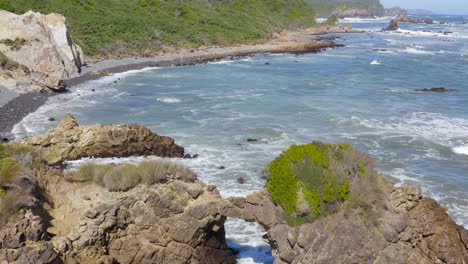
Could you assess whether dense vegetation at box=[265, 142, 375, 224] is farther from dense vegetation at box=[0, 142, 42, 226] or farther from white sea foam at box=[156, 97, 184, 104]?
white sea foam at box=[156, 97, 184, 104]

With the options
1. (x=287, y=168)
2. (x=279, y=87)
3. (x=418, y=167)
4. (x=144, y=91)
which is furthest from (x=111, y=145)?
(x=279, y=87)

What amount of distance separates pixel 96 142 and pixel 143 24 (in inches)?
2535

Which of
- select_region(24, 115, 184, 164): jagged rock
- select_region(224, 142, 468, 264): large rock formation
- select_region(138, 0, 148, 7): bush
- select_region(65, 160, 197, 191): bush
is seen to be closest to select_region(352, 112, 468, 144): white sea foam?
select_region(24, 115, 184, 164): jagged rock

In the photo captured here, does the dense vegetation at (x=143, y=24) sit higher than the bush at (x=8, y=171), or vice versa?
the dense vegetation at (x=143, y=24)

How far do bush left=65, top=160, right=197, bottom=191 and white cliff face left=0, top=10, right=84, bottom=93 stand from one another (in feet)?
94.1

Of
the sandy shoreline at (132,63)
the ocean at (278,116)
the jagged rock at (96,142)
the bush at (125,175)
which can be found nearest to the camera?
the bush at (125,175)

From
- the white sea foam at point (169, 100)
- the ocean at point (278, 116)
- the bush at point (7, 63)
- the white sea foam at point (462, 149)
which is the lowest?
the white sea foam at point (462, 149)

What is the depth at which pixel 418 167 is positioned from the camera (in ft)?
71.4

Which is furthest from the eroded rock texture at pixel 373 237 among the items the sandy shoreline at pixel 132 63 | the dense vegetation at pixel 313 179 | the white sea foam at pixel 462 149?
the sandy shoreline at pixel 132 63

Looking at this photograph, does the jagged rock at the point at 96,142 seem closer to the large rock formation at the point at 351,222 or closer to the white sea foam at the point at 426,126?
the large rock formation at the point at 351,222

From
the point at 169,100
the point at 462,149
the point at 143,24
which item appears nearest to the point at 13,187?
the point at 462,149

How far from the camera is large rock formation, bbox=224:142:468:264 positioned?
9531mm

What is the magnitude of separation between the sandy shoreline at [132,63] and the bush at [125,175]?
15.8m

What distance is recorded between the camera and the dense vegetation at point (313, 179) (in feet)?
33.1
